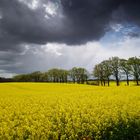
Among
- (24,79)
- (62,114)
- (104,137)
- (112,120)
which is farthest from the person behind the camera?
(24,79)

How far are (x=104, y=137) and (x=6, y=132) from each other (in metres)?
3.83

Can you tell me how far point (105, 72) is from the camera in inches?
3487

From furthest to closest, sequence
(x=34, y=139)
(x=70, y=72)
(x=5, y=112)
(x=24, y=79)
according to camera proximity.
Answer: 1. (x=24, y=79)
2. (x=70, y=72)
3. (x=5, y=112)
4. (x=34, y=139)

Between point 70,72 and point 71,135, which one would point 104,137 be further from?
point 70,72

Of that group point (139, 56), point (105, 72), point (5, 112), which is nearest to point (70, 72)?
point (105, 72)

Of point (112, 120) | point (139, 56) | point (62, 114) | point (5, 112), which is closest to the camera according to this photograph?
point (112, 120)

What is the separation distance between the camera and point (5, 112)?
1620cm

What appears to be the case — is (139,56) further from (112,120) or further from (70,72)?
(112,120)

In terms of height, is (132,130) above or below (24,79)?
below

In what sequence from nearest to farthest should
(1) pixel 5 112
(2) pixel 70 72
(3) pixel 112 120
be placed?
(3) pixel 112 120, (1) pixel 5 112, (2) pixel 70 72

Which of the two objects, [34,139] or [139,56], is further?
[139,56]

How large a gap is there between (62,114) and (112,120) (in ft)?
9.39

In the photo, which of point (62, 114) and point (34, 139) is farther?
point (62, 114)

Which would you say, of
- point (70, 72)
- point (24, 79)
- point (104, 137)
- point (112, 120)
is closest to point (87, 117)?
point (112, 120)
